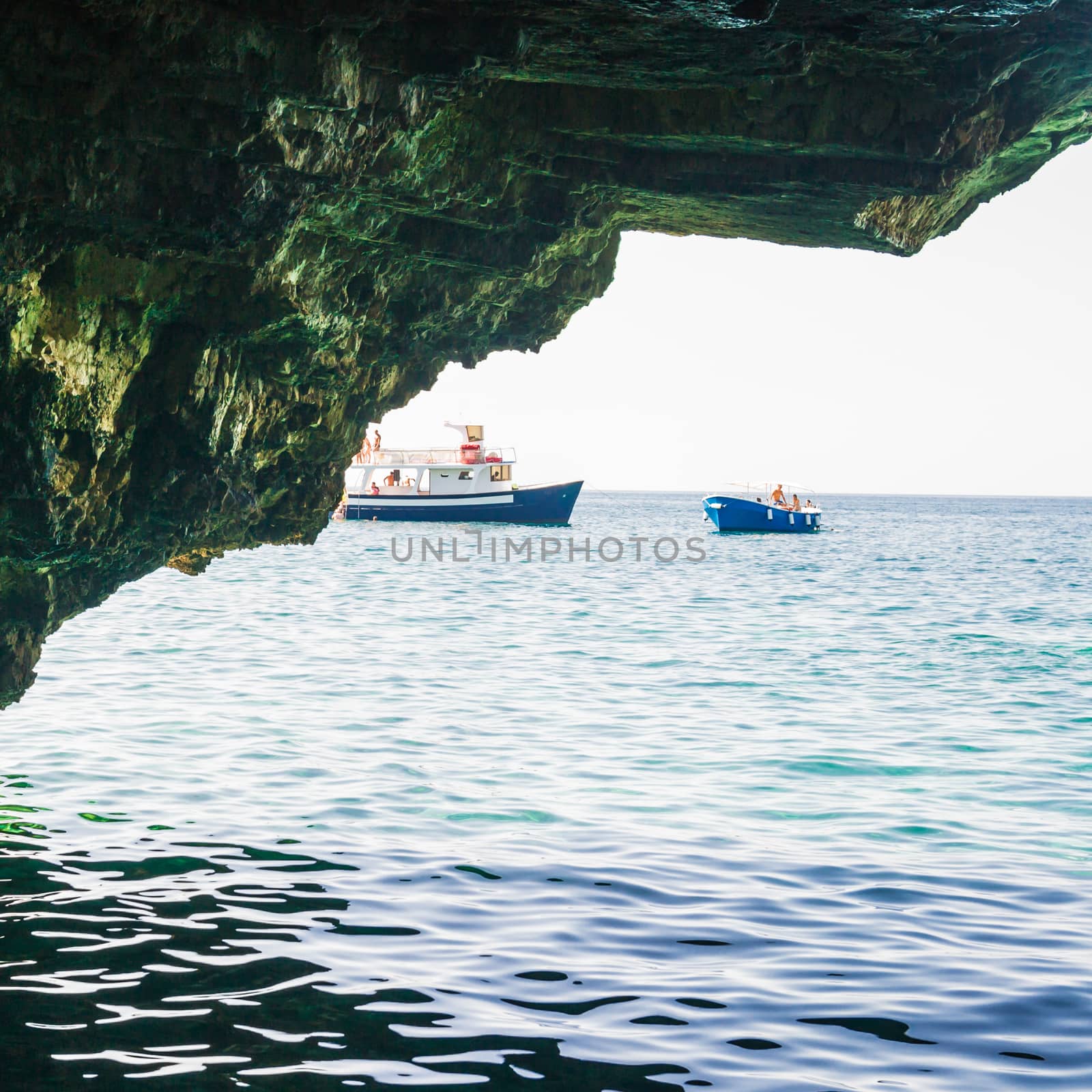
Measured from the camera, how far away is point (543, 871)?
28.9ft

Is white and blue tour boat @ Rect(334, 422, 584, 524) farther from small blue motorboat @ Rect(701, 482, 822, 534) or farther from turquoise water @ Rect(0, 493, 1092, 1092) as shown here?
turquoise water @ Rect(0, 493, 1092, 1092)

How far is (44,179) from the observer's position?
6.86m

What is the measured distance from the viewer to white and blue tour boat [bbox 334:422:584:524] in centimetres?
6600

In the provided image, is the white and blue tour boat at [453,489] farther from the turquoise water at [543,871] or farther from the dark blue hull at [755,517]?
the turquoise water at [543,871]

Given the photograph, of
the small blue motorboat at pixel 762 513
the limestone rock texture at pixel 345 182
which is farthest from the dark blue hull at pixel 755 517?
the limestone rock texture at pixel 345 182

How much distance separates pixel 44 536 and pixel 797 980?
5.99m

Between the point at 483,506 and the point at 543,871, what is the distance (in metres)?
57.5

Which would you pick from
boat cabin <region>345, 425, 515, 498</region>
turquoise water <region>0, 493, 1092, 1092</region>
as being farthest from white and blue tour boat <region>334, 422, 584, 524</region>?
turquoise water <region>0, 493, 1092, 1092</region>

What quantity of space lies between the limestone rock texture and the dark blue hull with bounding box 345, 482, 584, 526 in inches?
2124

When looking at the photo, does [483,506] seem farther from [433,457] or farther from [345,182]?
[345,182]

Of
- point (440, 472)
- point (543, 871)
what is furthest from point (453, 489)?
point (543, 871)

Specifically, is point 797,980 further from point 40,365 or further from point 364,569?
point 364,569

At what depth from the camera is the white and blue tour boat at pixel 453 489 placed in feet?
217

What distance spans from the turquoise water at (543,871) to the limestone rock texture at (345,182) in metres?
2.61
